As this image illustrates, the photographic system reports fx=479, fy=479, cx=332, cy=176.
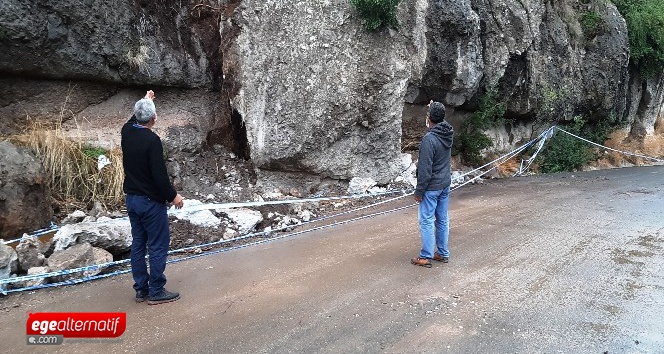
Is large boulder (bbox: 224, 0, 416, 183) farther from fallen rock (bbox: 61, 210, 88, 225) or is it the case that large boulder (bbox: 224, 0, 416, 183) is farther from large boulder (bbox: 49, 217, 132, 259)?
large boulder (bbox: 49, 217, 132, 259)

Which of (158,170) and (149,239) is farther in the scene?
(149,239)

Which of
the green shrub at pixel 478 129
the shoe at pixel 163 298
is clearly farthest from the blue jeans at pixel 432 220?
the green shrub at pixel 478 129

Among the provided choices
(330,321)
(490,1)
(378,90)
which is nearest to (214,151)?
(378,90)

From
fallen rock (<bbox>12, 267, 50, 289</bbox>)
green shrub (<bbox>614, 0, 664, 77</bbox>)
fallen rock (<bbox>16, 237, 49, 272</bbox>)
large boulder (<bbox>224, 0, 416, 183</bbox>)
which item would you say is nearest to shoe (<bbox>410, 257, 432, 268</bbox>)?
large boulder (<bbox>224, 0, 416, 183</bbox>)

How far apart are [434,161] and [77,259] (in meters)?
3.88

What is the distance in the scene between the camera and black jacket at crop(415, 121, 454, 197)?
5207 mm

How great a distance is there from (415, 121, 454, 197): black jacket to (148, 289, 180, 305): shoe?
2.70 metres

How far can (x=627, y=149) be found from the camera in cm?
1555

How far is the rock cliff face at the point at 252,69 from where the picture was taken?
7.00 m

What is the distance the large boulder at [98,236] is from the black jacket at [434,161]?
3.38 m

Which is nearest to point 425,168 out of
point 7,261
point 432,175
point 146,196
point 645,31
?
point 432,175

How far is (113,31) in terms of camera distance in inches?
292

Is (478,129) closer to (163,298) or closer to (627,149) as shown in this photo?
(627,149)

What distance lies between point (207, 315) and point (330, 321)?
1.06 m
